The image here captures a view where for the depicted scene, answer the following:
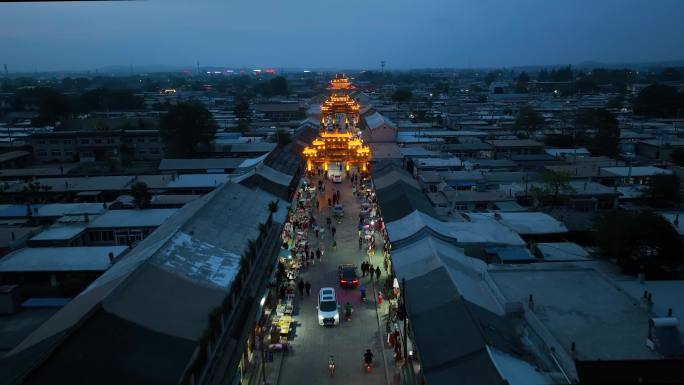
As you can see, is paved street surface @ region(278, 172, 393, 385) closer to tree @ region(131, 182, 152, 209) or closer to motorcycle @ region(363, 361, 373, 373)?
motorcycle @ region(363, 361, 373, 373)

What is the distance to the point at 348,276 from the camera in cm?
1059

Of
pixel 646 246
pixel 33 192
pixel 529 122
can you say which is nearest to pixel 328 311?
pixel 646 246

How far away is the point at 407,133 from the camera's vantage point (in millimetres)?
28125

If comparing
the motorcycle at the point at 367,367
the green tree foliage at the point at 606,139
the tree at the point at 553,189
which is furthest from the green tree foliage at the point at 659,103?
the motorcycle at the point at 367,367

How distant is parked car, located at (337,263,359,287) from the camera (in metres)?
10.5

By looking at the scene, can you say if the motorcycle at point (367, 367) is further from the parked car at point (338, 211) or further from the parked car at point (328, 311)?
the parked car at point (338, 211)

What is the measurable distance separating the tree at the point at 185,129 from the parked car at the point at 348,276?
13810mm

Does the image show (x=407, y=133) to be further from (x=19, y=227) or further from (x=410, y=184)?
(x=19, y=227)

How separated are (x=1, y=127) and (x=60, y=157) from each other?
1276cm

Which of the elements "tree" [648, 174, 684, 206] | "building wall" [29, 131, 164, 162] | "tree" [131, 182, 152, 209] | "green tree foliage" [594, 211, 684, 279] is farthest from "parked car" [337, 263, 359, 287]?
"building wall" [29, 131, 164, 162]

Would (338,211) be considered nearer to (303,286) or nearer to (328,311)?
(303,286)

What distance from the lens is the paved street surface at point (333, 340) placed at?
7453mm

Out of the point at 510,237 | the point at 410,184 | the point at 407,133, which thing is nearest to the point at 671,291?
the point at 510,237

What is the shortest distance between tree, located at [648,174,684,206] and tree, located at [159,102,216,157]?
16955 millimetres
